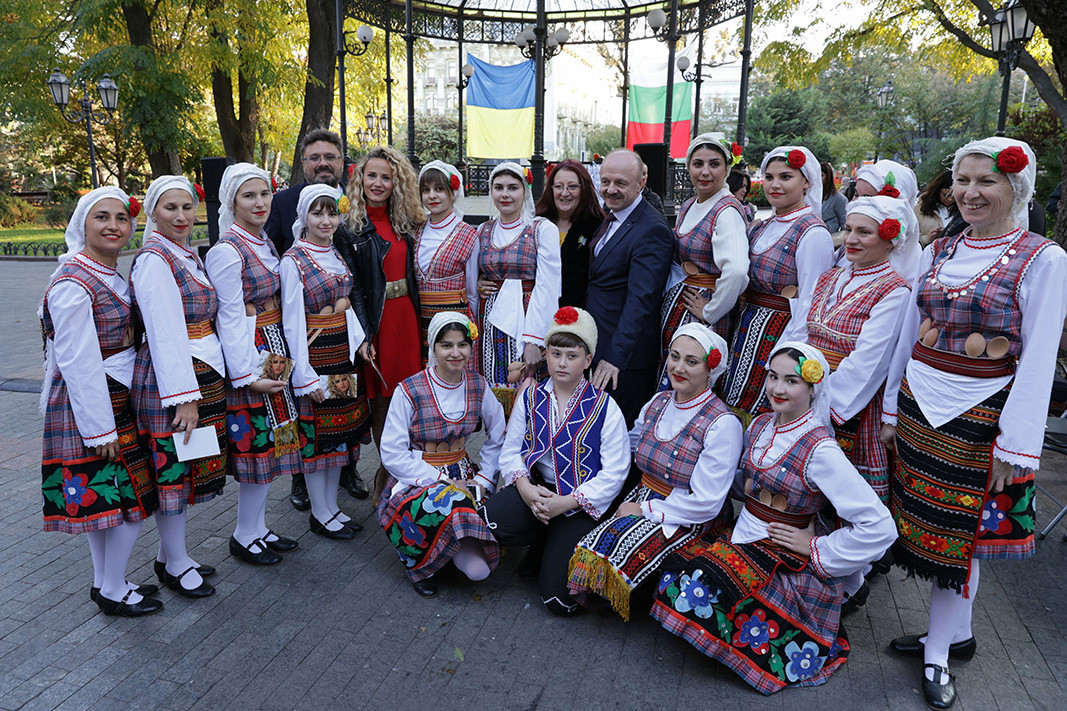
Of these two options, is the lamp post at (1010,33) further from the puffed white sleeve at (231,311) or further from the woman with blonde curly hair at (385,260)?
the puffed white sleeve at (231,311)

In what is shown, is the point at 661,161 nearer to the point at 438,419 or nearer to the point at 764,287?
the point at 764,287

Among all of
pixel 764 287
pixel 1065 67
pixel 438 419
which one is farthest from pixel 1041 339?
pixel 1065 67

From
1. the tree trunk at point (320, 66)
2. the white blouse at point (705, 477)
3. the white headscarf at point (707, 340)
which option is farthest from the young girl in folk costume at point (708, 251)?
the tree trunk at point (320, 66)

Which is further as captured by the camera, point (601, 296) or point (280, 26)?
point (280, 26)

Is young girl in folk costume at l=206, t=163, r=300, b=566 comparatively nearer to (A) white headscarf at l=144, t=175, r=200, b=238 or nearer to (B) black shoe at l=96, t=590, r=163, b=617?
(A) white headscarf at l=144, t=175, r=200, b=238

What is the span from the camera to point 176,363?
3.09 meters

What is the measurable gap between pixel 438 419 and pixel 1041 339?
2.62 metres

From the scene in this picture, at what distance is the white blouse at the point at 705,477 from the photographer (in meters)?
3.09

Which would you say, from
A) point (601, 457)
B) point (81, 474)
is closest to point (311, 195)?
point (81, 474)

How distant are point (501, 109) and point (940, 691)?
11.7 metres

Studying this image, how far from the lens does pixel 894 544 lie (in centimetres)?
294

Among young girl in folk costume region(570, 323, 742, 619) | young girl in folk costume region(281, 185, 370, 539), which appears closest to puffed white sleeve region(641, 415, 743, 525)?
young girl in folk costume region(570, 323, 742, 619)

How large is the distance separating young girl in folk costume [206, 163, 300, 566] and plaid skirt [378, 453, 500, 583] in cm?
67

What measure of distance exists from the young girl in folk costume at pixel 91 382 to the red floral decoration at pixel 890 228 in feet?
10.5
